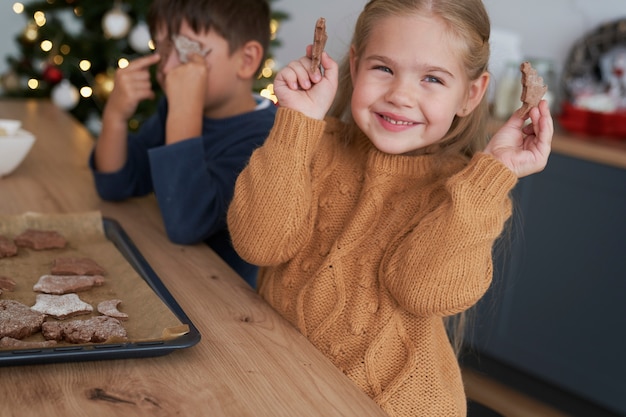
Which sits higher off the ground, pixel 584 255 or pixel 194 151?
pixel 194 151

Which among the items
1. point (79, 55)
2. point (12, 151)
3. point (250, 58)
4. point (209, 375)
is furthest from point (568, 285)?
point (79, 55)

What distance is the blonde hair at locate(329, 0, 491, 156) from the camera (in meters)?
1.16

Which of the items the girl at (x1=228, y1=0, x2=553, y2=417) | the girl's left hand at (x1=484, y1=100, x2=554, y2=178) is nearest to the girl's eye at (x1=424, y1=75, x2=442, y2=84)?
the girl at (x1=228, y1=0, x2=553, y2=417)

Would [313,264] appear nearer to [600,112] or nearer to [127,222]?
[127,222]

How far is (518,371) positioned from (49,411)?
2194 mm

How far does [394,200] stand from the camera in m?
1.22

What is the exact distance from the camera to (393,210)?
47.8 inches

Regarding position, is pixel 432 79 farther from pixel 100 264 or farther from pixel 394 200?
pixel 100 264

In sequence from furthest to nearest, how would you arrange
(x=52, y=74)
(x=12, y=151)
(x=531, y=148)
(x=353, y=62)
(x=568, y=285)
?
(x=52, y=74) → (x=568, y=285) → (x=12, y=151) → (x=353, y=62) → (x=531, y=148)

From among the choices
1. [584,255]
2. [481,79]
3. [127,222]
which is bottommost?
[584,255]

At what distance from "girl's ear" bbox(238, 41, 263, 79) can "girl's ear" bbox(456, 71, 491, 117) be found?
24.8 inches

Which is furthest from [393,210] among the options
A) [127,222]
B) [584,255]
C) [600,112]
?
[600,112]

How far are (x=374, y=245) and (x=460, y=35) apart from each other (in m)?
0.33

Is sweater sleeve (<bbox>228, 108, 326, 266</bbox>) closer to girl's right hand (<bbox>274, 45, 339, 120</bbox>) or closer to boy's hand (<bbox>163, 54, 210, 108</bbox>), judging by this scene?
girl's right hand (<bbox>274, 45, 339, 120</bbox>)
